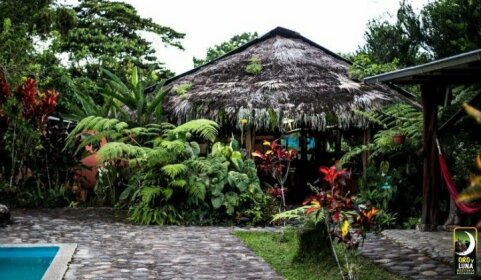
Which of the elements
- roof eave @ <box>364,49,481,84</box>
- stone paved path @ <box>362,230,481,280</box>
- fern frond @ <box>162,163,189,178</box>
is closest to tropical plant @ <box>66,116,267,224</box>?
fern frond @ <box>162,163,189,178</box>

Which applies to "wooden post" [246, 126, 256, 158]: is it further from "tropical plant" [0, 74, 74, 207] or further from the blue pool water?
the blue pool water

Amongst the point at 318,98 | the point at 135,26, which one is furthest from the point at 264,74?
the point at 135,26

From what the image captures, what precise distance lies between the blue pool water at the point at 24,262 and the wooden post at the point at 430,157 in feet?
15.6

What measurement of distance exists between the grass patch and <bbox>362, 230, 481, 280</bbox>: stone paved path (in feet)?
0.66

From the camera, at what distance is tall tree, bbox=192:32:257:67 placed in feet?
97.8

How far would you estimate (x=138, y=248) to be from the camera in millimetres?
6996

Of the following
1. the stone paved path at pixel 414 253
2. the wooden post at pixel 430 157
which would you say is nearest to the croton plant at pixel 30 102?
the stone paved path at pixel 414 253

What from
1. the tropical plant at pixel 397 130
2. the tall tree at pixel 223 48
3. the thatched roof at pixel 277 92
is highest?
the tall tree at pixel 223 48

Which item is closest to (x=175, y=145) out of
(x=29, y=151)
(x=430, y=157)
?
(x=29, y=151)

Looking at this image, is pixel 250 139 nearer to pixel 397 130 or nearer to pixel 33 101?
pixel 397 130

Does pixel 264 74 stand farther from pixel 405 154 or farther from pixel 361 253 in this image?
pixel 361 253

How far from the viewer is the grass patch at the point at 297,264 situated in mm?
5578

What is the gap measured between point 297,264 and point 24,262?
117 inches
